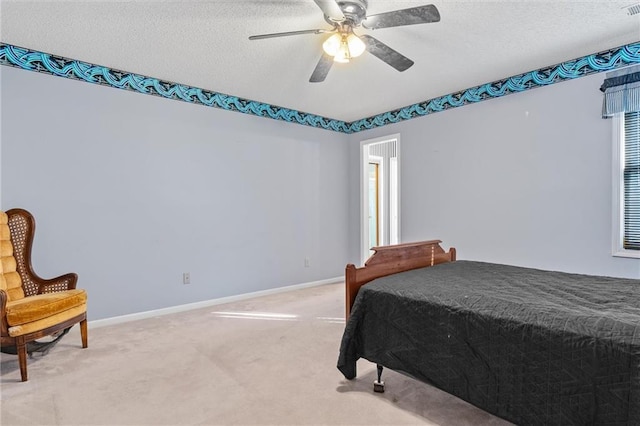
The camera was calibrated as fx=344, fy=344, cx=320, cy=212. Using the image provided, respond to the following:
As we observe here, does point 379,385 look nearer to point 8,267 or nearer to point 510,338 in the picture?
point 510,338

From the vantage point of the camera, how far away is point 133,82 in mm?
3455

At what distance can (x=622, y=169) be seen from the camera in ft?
9.70

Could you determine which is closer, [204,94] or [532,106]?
[532,106]

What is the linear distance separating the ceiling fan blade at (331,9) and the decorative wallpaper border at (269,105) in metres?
2.27

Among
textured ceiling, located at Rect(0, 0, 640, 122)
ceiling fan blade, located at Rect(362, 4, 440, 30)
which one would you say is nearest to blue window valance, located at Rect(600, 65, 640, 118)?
textured ceiling, located at Rect(0, 0, 640, 122)

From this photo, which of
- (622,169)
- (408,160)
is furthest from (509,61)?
(408,160)

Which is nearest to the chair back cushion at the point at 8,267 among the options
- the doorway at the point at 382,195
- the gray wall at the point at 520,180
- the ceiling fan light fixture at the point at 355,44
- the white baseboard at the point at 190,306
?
the white baseboard at the point at 190,306

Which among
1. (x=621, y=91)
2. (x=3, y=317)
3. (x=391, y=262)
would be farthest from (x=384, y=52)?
(x=3, y=317)

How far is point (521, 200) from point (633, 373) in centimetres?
263

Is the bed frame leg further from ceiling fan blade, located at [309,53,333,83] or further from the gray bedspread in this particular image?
ceiling fan blade, located at [309,53,333,83]

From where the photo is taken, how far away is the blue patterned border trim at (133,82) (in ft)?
9.57

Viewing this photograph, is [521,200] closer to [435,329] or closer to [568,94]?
[568,94]

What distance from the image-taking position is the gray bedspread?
1264mm

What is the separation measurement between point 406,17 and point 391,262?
5.12 ft
